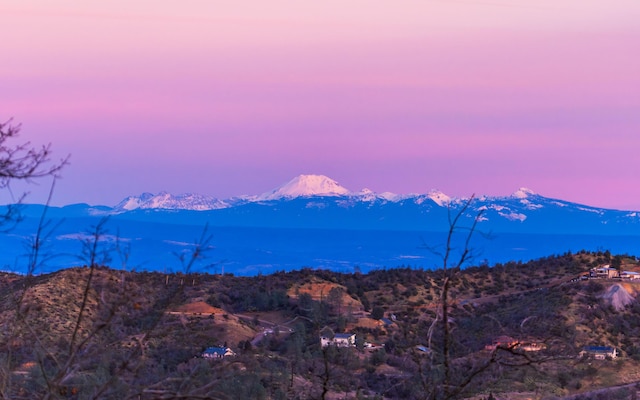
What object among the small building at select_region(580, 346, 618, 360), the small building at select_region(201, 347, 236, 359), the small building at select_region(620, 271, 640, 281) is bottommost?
the small building at select_region(201, 347, 236, 359)

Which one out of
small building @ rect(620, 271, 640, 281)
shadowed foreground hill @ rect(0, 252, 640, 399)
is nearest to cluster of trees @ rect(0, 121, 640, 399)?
shadowed foreground hill @ rect(0, 252, 640, 399)

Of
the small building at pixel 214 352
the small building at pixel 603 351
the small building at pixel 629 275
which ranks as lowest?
the small building at pixel 214 352

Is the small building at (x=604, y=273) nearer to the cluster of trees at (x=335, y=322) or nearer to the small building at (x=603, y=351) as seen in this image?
the cluster of trees at (x=335, y=322)

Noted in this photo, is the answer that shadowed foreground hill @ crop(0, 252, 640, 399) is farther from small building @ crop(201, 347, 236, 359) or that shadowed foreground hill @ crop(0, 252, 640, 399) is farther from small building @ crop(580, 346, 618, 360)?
small building @ crop(201, 347, 236, 359)

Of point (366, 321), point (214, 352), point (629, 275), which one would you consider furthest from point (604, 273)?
point (214, 352)

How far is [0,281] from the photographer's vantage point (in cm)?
5378

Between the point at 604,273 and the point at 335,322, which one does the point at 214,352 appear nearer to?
the point at 335,322

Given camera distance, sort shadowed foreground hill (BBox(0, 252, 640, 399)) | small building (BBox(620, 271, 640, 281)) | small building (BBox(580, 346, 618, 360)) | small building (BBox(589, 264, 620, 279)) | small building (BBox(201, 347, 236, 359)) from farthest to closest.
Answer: small building (BBox(589, 264, 620, 279))
small building (BBox(620, 271, 640, 281))
small building (BBox(580, 346, 618, 360))
small building (BBox(201, 347, 236, 359))
shadowed foreground hill (BBox(0, 252, 640, 399))

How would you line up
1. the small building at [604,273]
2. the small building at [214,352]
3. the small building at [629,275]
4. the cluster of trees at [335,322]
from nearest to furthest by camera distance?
the cluster of trees at [335,322] → the small building at [214,352] → the small building at [629,275] → the small building at [604,273]

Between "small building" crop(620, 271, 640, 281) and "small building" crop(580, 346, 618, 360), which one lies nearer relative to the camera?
"small building" crop(580, 346, 618, 360)

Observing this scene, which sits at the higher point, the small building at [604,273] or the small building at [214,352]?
the small building at [604,273]

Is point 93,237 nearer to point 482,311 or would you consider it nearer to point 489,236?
point 489,236

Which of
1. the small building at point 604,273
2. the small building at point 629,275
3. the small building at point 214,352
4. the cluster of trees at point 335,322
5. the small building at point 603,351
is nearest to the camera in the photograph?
the cluster of trees at point 335,322

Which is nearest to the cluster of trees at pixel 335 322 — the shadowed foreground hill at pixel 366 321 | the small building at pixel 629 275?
the shadowed foreground hill at pixel 366 321
